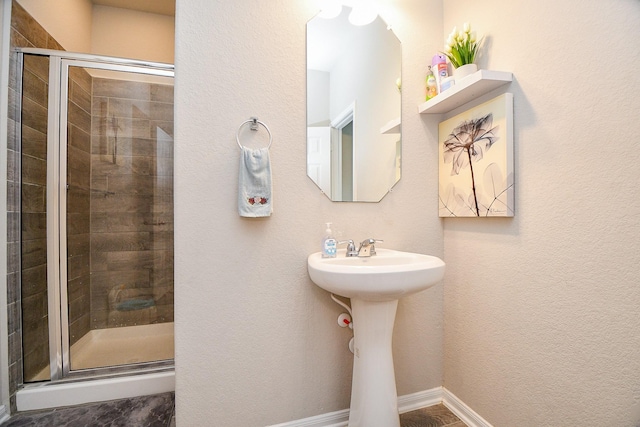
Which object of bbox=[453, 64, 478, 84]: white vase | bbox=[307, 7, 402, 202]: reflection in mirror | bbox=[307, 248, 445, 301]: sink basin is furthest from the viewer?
bbox=[307, 7, 402, 202]: reflection in mirror

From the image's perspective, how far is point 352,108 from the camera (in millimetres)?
1448

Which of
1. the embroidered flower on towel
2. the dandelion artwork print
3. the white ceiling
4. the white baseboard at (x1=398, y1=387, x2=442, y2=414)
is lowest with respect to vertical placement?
the white baseboard at (x1=398, y1=387, x2=442, y2=414)

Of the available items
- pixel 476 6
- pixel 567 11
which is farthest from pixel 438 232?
pixel 476 6

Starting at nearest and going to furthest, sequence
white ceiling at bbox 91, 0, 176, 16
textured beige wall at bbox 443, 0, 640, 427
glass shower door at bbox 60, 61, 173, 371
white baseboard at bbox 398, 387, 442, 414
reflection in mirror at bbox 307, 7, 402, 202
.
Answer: textured beige wall at bbox 443, 0, 640, 427, reflection in mirror at bbox 307, 7, 402, 202, white baseboard at bbox 398, 387, 442, 414, glass shower door at bbox 60, 61, 173, 371, white ceiling at bbox 91, 0, 176, 16

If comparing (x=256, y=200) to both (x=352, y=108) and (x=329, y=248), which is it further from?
(x=352, y=108)

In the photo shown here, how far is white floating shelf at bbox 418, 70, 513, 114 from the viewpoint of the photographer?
114 centimetres

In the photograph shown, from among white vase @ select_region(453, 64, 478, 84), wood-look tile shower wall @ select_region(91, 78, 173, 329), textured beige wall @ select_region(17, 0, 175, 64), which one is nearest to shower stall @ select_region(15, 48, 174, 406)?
wood-look tile shower wall @ select_region(91, 78, 173, 329)

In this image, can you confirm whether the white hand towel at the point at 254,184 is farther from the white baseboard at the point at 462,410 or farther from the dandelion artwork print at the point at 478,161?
the white baseboard at the point at 462,410

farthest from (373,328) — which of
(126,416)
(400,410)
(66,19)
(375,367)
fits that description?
(66,19)

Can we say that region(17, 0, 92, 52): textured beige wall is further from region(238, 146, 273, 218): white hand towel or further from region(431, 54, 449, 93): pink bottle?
region(431, 54, 449, 93): pink bottle

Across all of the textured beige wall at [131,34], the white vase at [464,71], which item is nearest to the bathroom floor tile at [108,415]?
the white vase at [464,71]

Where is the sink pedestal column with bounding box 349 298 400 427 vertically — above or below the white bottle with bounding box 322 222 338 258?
below

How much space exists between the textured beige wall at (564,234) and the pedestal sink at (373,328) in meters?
0.38

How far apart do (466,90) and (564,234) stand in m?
0.69
